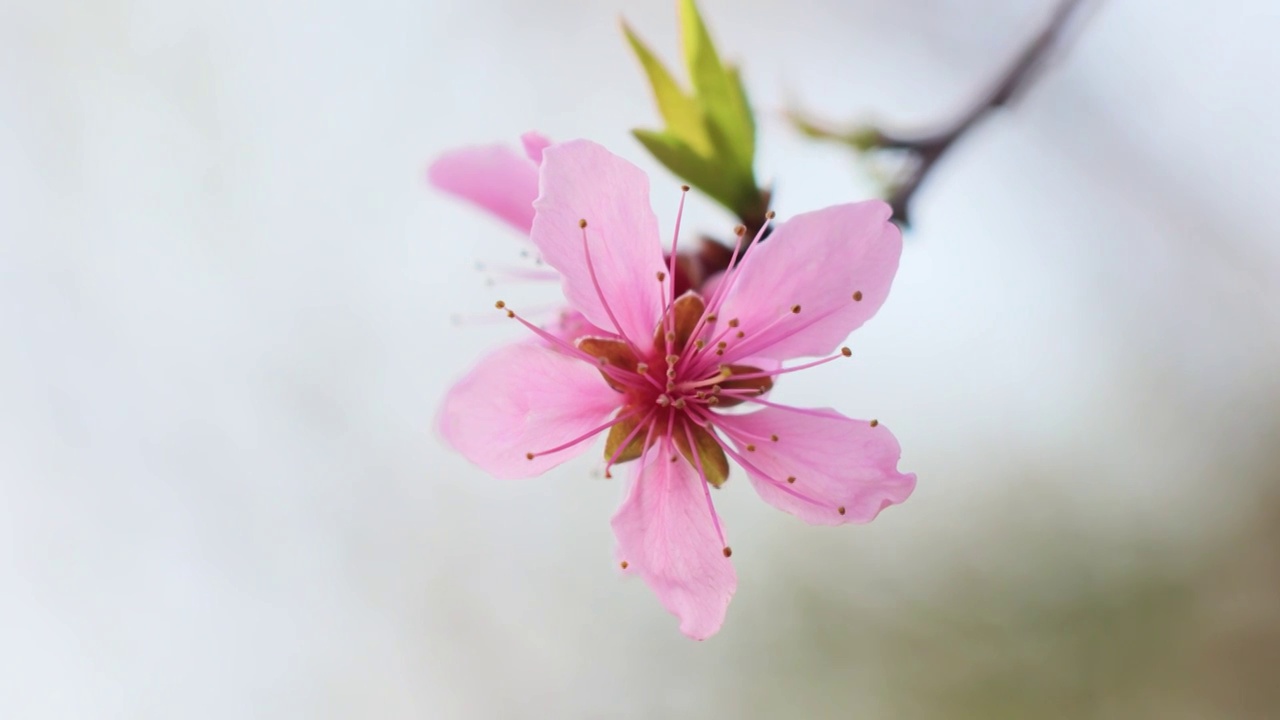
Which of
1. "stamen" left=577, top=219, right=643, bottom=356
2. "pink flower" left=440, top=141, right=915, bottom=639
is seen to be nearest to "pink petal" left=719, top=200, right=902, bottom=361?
"pink flower" left=440, top=141, right=915, bottom=639

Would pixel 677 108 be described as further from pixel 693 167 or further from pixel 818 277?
pixel 818 277

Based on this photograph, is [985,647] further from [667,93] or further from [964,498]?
[667,93]

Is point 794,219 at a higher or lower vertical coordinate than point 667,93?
lower

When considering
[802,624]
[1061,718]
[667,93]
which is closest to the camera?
[667,93]

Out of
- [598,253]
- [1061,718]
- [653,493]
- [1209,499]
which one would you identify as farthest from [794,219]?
[1209,499]

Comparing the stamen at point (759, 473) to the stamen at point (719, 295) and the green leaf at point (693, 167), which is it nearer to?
the stamen at point (719, 295)

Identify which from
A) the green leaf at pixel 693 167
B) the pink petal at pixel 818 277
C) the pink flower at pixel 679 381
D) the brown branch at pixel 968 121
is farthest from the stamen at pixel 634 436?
the brown branch at pixel 968 121

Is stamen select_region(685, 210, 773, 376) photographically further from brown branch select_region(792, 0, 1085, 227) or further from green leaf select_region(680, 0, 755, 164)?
brown branch select_region(792, 0, 1085, 227)
